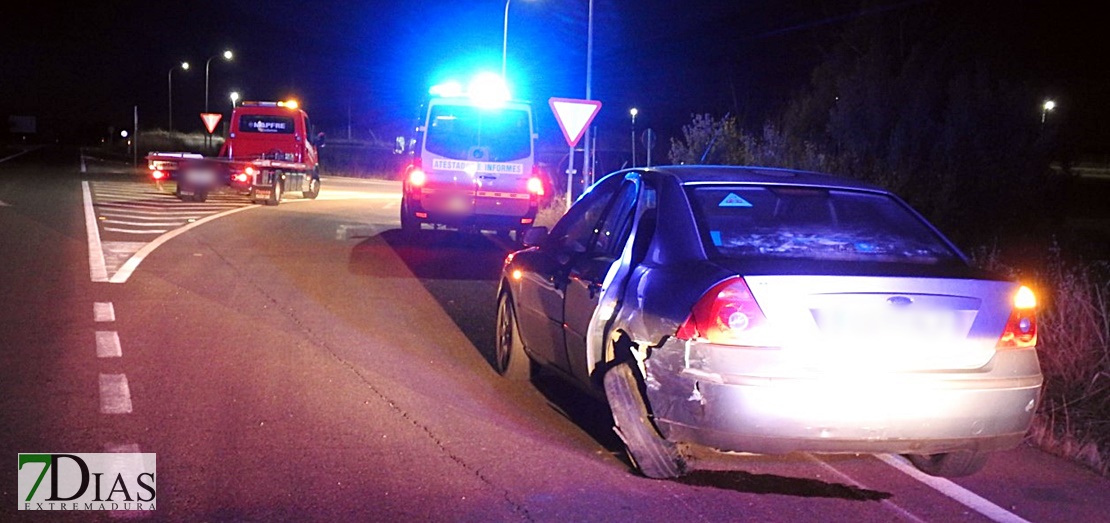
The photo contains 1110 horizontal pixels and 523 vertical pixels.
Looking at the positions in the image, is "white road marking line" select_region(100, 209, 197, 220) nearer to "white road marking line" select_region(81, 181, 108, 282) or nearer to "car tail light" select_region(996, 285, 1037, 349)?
"white road marking line" select_region(81, 181, 108, 282)

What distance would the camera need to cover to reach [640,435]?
550 centimetres

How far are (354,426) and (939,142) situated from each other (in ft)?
56.3

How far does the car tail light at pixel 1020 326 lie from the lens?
16.9 ft

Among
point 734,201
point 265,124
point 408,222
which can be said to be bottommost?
point 408,222

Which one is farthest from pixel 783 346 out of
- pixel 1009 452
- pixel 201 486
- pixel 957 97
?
pixel 957 97

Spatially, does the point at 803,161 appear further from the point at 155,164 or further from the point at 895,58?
the point at 155,164

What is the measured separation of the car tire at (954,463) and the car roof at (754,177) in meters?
1.47

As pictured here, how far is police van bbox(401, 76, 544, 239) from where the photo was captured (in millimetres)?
17469

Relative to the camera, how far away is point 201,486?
5.30 meters

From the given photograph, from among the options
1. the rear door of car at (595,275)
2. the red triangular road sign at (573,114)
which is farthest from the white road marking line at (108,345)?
the red triangular road sign at (573,114)

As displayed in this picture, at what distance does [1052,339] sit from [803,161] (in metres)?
12.1

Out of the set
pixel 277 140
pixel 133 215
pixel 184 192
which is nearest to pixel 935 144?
pixel 133 215

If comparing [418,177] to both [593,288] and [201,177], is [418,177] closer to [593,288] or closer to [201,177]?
[201,177]

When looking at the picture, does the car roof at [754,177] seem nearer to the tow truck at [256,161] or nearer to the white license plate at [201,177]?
the tow truck at [256,161]
